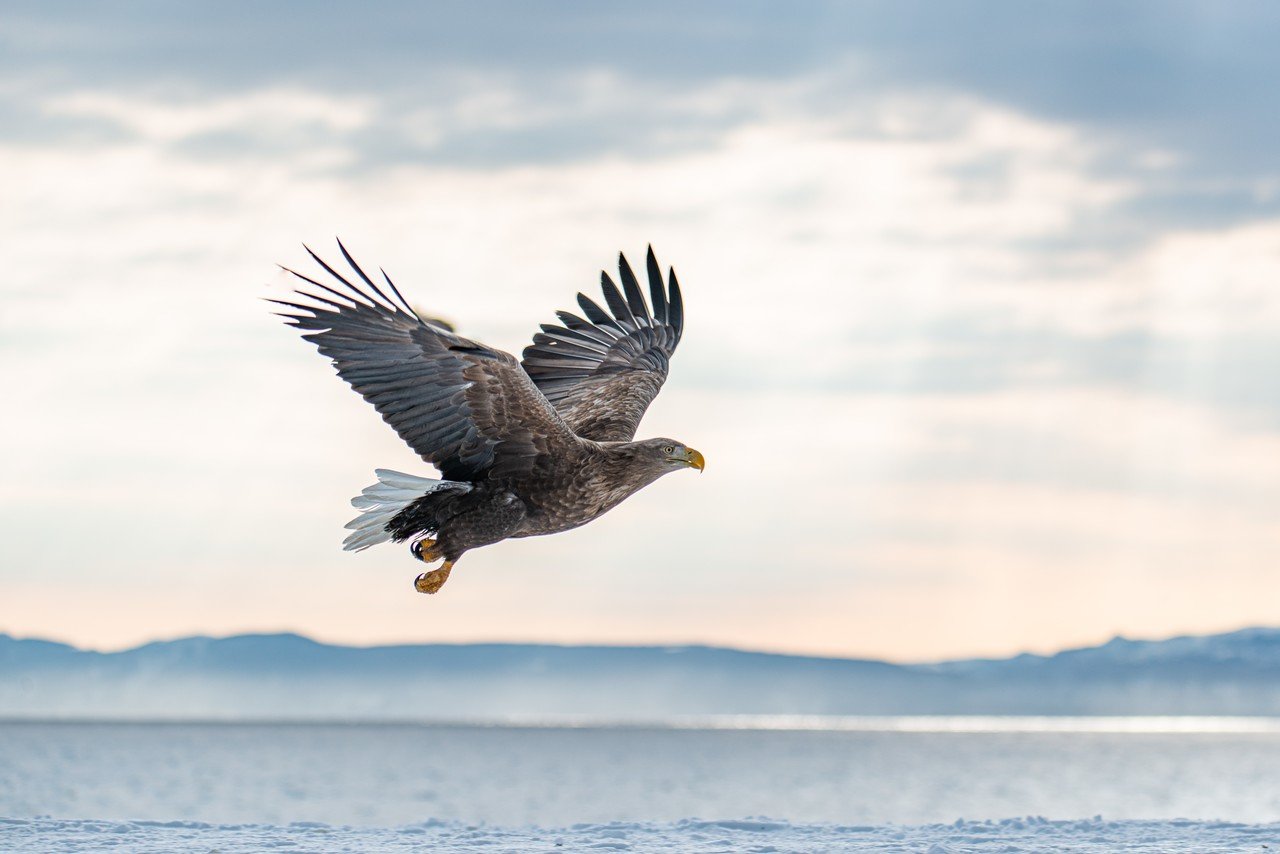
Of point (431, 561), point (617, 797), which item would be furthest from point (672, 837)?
point (617, 797)

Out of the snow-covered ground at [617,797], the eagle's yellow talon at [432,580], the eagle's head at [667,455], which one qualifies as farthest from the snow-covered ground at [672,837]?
the eagle's head at [667,455]

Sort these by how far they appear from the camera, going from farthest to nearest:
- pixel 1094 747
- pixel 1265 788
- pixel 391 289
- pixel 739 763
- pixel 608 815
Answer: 1. pixel 1094 747
2. pixel 739 763
3. pixel 1265 788
4. pixel 608 815
5. pixel 391 289

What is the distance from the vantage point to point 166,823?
13.9 meters

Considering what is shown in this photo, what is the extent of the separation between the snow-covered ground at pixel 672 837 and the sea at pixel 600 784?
5307mm

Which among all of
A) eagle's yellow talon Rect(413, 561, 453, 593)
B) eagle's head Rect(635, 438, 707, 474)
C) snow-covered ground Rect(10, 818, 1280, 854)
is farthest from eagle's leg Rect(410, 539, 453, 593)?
snow-covered ground Rect(10, 818, 1280, 854)

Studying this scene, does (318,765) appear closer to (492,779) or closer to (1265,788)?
(492,779)

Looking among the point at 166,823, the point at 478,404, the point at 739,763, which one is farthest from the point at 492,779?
the point at 478,404

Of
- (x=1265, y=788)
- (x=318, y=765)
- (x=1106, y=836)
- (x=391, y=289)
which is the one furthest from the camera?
(x=318, y=765)

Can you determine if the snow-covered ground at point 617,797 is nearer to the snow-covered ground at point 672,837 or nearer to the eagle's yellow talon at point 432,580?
the snow-covered ground at point 672,837

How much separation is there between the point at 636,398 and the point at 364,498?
8.27 ft

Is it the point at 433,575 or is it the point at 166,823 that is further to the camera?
the point at 166,823

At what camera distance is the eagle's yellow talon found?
10477mm

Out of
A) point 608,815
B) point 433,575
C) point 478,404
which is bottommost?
point 608,815

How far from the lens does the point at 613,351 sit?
13.3 m
